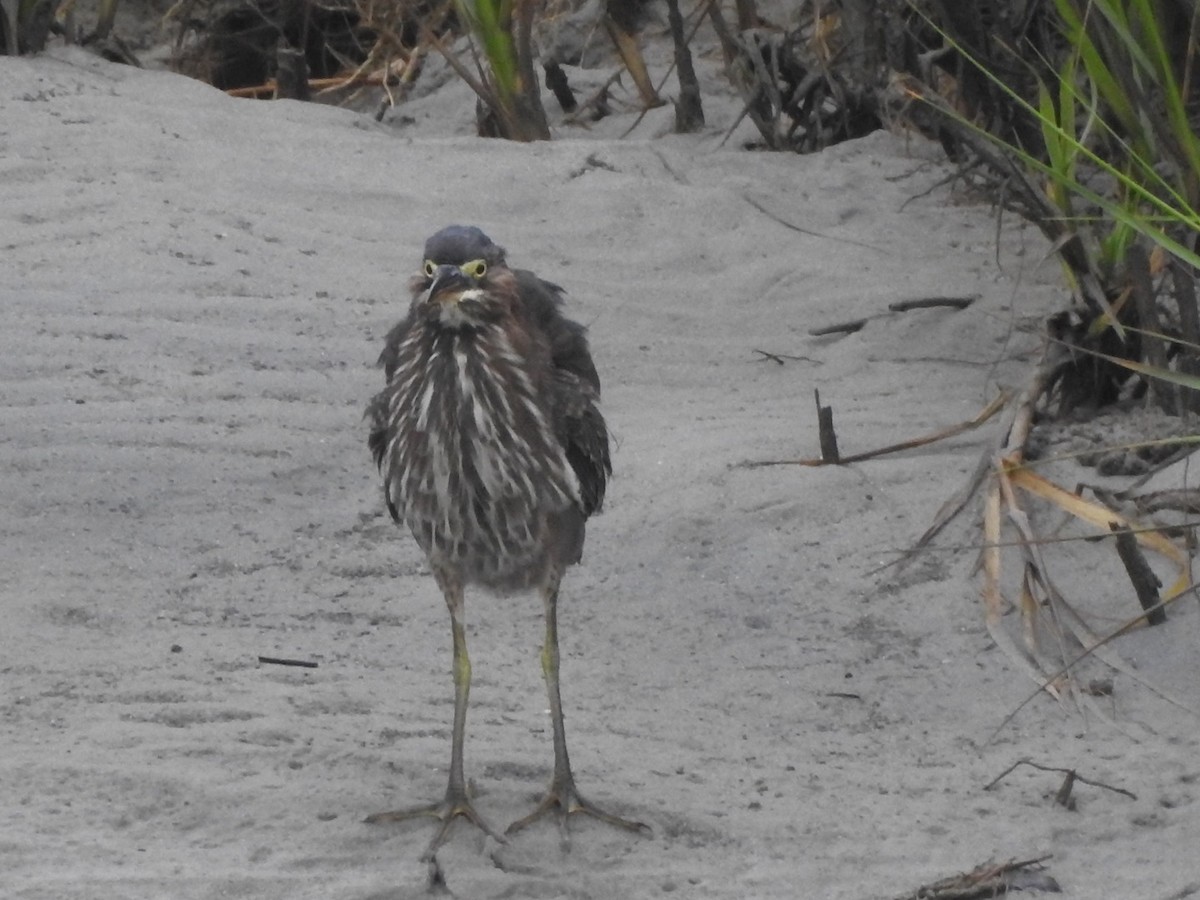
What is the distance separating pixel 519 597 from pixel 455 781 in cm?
135

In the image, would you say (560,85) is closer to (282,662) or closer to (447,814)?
(282,662)

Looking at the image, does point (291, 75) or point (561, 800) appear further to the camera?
point (291, 75)

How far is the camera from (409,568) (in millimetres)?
5176

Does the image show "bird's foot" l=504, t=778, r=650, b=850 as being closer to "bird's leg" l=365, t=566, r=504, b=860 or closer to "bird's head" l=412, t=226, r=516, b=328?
"bird's leg" l=365, t=566, r=504, b=860

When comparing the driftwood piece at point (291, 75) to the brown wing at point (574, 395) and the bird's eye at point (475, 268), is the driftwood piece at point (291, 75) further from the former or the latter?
the bird's eye at point (475, 268)

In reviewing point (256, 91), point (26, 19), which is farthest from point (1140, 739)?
point (256, 91)

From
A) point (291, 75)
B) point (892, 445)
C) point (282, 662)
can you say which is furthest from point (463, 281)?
point (291, 75)

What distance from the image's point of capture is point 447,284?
12.7 ft

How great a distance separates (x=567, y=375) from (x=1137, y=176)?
2.00 metres

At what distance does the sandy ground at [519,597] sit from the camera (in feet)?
12.5

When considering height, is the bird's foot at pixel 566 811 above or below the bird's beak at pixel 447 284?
below

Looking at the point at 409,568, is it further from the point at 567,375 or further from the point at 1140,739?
the point at 1140,739

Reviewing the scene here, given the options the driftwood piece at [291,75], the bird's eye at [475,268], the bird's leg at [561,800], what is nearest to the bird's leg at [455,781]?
the bird's leg at [561,800]

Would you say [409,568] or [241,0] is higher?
[241,0]
